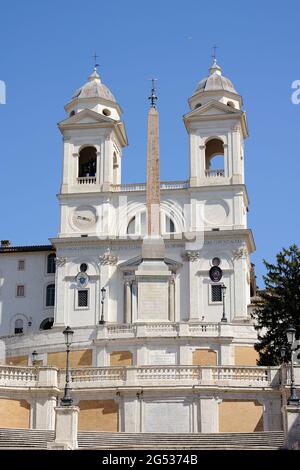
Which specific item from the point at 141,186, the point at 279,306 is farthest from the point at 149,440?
the point at 141,186

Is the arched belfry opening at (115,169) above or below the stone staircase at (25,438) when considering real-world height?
above

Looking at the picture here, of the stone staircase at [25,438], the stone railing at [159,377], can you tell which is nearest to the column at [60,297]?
the stone railing at [159,377]

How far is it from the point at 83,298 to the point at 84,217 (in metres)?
7.32

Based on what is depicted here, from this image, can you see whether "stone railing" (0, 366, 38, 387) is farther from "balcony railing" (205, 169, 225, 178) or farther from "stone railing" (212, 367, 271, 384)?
"balcony railing" (205, 169, 225, 178)

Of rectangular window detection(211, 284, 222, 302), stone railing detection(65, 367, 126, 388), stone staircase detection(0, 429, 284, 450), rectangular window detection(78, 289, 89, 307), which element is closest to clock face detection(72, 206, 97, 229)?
rectangular window detection(78, 289, 89, 307)

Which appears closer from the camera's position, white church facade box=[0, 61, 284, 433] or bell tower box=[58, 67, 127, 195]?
white church facade box=[0, 61, 284, 433]

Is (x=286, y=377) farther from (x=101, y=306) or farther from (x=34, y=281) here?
(x=34, y=281)

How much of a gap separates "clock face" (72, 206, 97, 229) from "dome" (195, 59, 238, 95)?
47.7 feet

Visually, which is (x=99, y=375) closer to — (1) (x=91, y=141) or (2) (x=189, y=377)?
(2) (x=189, y=377)

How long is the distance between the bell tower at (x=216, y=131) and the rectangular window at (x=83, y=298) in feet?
42.3

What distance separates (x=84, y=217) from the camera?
82938mm

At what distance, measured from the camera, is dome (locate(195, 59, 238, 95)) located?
8581 centimetres

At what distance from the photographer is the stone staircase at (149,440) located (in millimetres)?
32188

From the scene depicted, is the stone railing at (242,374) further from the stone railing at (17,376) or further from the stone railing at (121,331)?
the stone railing at (121,331)
